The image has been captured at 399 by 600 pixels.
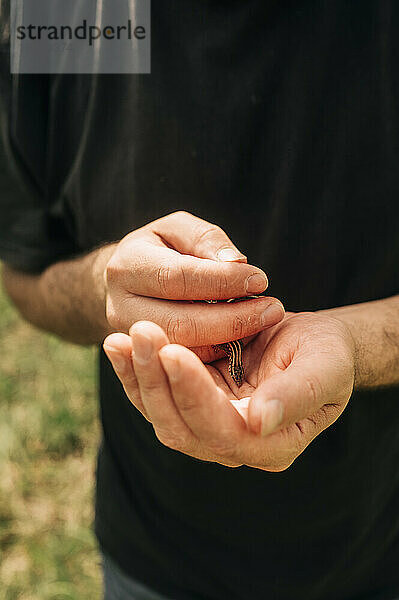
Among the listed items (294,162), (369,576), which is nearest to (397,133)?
(294,162)

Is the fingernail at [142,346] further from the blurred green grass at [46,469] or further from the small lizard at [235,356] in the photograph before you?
A: the blurred green grass at [46,469]

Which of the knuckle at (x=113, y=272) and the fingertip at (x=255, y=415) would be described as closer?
the fingertip at (x=255, y=415)

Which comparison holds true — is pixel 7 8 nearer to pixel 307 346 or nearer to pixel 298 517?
pixel 307 346

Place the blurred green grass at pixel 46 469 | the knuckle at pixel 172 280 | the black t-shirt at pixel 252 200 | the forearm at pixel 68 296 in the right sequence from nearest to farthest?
1. the knuckle at pixel 172 280
2. the black t-shirt at pixel 252 200
3. the forearm at pixel 68 296
4. the blurred green grass at pixel 46 469

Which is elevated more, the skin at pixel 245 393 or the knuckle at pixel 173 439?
the skin at pixel 245 393

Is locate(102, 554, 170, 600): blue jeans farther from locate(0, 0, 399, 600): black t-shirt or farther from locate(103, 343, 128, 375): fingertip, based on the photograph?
locate(103, 343, 128, 375): fingertip

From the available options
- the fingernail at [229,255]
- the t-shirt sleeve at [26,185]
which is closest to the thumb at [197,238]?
the fingernail at [229,255]

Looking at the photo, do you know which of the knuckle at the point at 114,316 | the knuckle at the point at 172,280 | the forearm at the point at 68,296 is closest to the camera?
the knuckle at the point at 172,280
